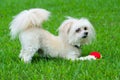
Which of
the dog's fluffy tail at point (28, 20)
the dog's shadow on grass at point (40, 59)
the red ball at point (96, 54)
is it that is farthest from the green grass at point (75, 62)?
the dog's fluffy tail at point (28, 20)

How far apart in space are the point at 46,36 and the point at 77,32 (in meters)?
Answer: 0.55

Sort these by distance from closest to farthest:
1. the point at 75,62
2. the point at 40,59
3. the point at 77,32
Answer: the point at 75,62
the point at 77,32
the point at 40,59

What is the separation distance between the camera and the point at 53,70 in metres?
6.61

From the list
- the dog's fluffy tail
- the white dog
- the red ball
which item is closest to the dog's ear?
the white dog

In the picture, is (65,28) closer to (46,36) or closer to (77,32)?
(77,32)

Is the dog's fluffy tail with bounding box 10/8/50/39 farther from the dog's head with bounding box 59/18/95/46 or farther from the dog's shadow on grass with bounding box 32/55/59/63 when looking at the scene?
the dog's shadow on grass with bounding box 32/55/59/63

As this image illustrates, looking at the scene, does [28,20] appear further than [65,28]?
No

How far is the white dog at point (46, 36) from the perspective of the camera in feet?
23.9

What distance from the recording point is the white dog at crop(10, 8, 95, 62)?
287 inches

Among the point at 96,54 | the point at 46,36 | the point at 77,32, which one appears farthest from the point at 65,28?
the point at 96,54

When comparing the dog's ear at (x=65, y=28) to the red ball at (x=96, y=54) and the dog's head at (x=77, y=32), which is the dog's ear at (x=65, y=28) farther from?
the red ball at (x=96, y=54)

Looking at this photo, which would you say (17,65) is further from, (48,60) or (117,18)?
(117,18)

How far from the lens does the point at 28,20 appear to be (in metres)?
7.28

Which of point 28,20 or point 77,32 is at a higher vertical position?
point 28,20
